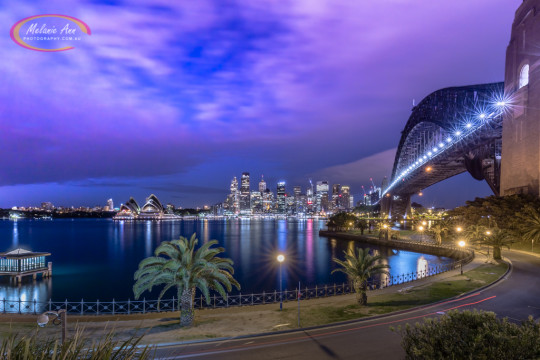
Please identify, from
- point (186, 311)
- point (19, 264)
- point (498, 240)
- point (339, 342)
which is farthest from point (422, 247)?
point (19, 264)

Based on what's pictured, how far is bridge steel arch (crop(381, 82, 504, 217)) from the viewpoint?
73.8 meters

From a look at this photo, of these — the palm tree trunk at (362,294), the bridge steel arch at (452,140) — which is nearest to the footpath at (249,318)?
the palm tree trunk at (362,294)

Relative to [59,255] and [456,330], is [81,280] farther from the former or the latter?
[456,330]

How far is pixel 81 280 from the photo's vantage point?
163 ft

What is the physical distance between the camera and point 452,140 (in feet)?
289

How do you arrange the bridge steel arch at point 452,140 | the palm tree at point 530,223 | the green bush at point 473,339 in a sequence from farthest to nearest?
the bridge steel arch at point 452,140, the palm tree at point 530,223, the green bush at point 473,339

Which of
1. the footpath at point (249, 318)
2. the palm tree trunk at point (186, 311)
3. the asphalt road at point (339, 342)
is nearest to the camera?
the asphalt road at point (339, 342)

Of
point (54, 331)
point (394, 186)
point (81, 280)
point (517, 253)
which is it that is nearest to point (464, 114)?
point (394, 186)

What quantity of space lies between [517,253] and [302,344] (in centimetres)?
4178

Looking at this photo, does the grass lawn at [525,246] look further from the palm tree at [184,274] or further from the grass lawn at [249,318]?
the palm tree at [184,274]

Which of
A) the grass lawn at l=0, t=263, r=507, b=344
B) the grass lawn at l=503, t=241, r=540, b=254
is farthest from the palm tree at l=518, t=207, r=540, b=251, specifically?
the grass lawn at l=0, t=263, r=507, b=344

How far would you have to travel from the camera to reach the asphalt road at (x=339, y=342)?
1412 cm

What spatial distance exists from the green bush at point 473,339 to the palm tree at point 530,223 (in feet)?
136

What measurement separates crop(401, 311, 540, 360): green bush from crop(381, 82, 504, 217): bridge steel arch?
6954 centimetres
